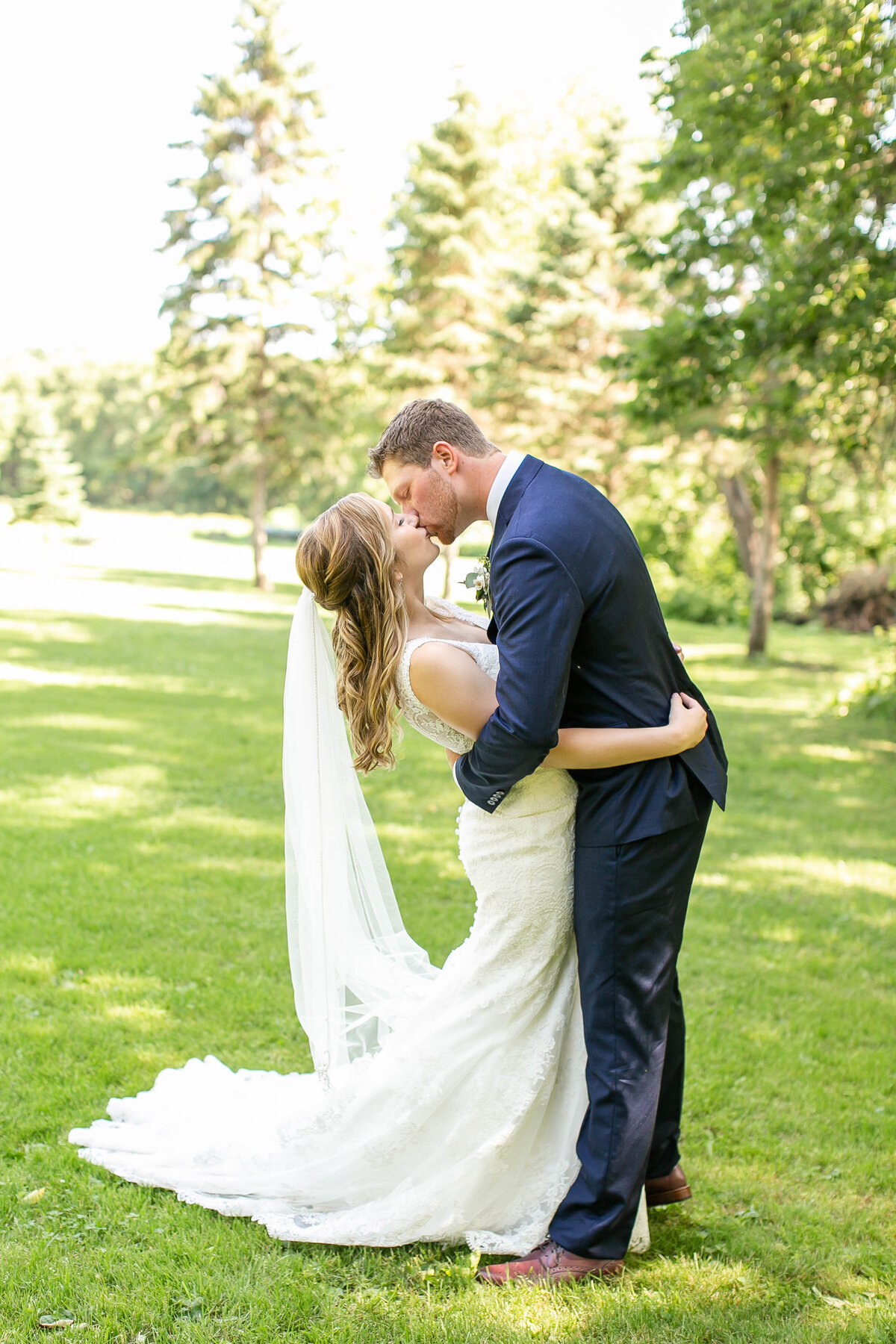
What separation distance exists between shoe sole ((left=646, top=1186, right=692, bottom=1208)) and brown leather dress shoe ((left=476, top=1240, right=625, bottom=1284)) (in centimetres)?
32

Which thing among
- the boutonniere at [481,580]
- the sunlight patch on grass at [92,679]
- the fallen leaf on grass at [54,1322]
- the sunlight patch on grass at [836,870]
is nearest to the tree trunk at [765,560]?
the sunlight patch on grass at [92,679]

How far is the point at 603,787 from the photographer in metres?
2.70

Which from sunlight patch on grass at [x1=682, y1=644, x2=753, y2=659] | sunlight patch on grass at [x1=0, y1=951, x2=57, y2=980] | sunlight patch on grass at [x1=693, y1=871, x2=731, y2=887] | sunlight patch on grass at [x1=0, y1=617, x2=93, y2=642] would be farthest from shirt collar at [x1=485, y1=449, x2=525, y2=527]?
sunlight patch on grass at [x1=682, y1=644, x2=753, y2=659]

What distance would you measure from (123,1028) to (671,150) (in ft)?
28.8

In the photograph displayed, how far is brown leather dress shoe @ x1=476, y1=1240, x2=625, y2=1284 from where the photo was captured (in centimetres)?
284

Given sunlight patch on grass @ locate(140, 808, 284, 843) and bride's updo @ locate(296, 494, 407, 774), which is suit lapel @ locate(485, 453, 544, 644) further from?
sunlight patch on grass @ locate(140, 808, 284, 843)

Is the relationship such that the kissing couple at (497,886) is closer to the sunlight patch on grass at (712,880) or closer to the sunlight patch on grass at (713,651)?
the sunlight patch on grass at (712,880)

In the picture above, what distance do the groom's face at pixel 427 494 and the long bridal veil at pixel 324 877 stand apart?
57 cm

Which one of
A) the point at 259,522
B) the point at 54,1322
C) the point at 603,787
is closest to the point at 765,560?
the point at 259,522

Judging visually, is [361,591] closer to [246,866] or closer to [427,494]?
[427,494]

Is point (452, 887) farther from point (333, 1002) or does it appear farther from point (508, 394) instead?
point (508, 394)

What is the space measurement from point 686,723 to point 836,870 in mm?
4822

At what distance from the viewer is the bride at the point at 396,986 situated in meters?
2.79

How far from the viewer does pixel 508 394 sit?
24.1 m
